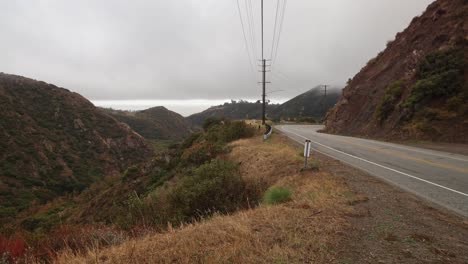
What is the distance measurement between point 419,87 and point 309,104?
130 meters

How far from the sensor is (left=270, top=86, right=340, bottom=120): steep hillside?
134975mm

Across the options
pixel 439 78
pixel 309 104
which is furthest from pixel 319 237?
pixel 309 104

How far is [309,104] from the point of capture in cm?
15012

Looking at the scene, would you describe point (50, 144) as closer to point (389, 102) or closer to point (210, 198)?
point (389, 102)

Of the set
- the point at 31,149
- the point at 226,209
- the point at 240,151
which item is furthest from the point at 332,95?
the point at 226,209

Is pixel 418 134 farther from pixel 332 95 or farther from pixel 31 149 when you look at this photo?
pixel 332 95

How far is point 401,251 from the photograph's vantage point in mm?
4137

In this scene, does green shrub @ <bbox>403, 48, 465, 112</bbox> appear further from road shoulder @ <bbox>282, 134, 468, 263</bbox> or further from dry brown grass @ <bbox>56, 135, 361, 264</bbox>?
dry brown grass @ <bbox>56, 135, 361, 264</bbox>

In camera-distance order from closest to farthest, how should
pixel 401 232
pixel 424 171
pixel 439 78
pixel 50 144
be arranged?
1. pixel 401 232
2. pixel 424 171
3. pixel 439 78
4. pixel 50 144

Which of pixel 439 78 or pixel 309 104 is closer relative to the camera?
pixel 439 78

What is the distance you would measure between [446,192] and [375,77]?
1197 inches

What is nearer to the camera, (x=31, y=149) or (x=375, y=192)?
(x=375, y=192)

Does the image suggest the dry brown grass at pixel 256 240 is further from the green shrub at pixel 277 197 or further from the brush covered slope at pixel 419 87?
the brush covered slope at pixel 419 87

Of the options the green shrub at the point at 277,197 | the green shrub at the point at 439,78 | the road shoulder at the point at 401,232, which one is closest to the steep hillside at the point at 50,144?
the green shrub at the point at 277,197
